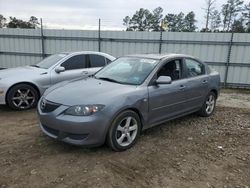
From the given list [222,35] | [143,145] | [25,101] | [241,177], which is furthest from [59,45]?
[241,177]

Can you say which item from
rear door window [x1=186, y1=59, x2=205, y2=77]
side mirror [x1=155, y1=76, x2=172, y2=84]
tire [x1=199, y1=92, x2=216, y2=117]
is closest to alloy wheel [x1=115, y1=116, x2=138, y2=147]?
side mirror [x1=155, y1=76, x2=172, y2=84]

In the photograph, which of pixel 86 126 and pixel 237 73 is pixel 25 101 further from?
pixel 237 73

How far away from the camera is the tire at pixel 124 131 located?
389 cm

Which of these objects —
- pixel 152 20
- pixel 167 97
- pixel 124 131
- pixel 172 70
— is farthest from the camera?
pixel 152 20

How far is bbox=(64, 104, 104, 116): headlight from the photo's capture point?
3.70m

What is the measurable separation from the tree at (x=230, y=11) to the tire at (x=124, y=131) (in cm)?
2983

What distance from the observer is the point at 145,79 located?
14.7ft

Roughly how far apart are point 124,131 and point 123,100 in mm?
506

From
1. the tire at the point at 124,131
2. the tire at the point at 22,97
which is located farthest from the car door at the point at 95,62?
the tire at the point at 124,131

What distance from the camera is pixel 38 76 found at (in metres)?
6.49

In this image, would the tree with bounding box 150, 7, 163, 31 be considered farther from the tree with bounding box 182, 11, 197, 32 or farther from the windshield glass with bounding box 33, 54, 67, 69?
the windshield glass with bounding box 33, 54, 67, 69

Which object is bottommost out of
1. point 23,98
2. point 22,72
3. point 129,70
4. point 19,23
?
point 23,98

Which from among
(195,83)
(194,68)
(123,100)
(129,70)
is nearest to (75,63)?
(129,70)

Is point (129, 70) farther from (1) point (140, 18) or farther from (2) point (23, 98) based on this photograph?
(1) point (140, 18)
